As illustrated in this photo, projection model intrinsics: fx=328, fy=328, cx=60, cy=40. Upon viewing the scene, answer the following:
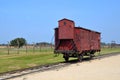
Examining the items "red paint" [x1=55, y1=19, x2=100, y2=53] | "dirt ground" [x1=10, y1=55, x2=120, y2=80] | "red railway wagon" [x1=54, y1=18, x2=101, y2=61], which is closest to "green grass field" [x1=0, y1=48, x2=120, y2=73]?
"red railway wagon" [x1=54, y1=18, x2=101, y2=61]

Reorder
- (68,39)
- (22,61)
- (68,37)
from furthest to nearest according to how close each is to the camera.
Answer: (68,39) → (68,37) → (22,61)

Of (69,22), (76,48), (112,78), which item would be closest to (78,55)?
(76,48)

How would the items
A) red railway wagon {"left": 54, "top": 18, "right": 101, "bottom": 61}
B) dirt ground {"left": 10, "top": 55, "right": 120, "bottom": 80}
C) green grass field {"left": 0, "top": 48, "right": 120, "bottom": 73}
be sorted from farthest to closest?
red railway wagon {"left": 54, "top": 18, "right": 101, "bottom": 61} < green grass field {"left": 0, "top": 48, "right": 120, "bottom": 73} < dirt ground {"left": 10, "top": 55, "right": 120, "bottom": 80}

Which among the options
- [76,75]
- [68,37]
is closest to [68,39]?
[68,37]

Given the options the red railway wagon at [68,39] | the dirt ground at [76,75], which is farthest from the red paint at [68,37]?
the dirt ground at [76,75]

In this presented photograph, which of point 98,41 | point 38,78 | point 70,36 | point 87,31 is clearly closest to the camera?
point 38,78

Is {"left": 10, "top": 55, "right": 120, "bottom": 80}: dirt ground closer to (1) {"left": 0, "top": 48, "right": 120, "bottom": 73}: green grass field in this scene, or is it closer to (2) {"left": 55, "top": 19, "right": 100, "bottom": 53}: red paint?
(1) {"left": 0, "top": 48, "right": 120, "bottom": 73}: green grass field

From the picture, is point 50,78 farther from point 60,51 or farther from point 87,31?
point 87,31

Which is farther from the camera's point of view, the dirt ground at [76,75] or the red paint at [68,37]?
the red paint at [68,37]

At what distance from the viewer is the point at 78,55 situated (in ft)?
113

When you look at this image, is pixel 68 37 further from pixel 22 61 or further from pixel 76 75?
pixel 76 75

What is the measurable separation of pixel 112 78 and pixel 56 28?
15968mm

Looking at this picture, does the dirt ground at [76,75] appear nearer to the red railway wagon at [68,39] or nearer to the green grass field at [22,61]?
the green grass field at [22,61]

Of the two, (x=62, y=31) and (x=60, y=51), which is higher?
(x=62, y=31)
